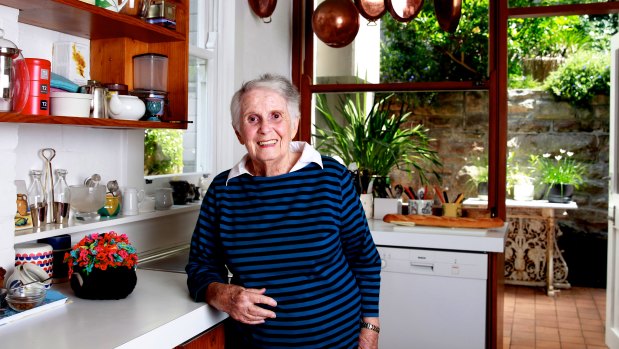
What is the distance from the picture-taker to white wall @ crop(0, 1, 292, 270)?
1965 millimetres

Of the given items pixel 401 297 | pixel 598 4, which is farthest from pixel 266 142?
pixel 598 4

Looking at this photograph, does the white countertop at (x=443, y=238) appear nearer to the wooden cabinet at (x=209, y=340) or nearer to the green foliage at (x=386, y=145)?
the green foliage at (x=386, y=145)

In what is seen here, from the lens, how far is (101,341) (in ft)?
4.98

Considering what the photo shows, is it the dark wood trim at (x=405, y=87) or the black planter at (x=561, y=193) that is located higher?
the dark wood trim at (x=405, y=87)

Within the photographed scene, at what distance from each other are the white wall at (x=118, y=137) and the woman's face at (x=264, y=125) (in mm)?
717

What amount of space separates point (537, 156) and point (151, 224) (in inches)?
200

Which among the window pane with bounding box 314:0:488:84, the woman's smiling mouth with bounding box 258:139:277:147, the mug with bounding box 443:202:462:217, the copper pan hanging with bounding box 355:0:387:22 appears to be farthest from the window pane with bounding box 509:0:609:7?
the woman's smiling mouth with bounding box 258:139:277:147

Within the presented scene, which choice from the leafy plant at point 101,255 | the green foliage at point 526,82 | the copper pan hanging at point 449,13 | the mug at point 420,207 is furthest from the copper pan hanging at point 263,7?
the green foliage at point 526,82

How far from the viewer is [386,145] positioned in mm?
3924

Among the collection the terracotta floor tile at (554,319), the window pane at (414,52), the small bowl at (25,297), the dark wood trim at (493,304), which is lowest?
the terracotta floor tile at (554,319)

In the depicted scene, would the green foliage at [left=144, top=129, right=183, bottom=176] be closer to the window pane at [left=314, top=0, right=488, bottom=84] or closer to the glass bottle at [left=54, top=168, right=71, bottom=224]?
the glass bottle at [left=54, top=168, right=71, bottom=224]

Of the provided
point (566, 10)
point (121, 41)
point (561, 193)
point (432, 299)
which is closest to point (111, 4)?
point (121, 41)

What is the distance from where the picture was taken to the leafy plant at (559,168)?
6438 mm

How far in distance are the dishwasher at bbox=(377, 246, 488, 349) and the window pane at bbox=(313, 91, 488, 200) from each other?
757 mm
